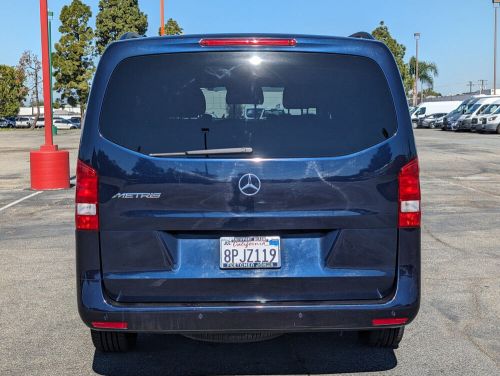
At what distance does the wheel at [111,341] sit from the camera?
4227 mm

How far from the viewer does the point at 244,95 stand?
367 centimetres

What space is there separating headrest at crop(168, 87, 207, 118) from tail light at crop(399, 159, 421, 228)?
1.11m

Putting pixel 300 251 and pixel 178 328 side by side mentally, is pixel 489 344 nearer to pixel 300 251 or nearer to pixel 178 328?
pixel 300 251

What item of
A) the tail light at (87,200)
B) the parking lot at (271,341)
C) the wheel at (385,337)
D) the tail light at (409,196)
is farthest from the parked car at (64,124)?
the tail light at (409,196)

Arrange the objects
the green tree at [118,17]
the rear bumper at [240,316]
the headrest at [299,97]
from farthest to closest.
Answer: the green tree at [118,17]
the headrest at [299,97]
the rear bumper at [240,316]

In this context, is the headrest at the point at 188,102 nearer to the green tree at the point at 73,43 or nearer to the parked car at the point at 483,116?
the parked car at the point at 483,116

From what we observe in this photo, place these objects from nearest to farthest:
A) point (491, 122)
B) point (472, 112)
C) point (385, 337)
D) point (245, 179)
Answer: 1. point (245, 179)
2. point (385, 337)
3. point (491, 122)
4. point (472, 112)

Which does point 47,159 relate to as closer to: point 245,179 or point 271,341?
point 271,341

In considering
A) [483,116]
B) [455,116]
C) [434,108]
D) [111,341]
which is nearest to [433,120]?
[434,108]

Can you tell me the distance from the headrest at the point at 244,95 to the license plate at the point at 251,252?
712 mm

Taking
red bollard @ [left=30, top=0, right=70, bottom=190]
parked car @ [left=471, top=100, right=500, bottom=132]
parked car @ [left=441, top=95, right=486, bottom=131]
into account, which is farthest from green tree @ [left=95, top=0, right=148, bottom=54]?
red bollard @ [left=30, top=0, right=70, bottom=190]

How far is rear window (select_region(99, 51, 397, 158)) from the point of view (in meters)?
3.59

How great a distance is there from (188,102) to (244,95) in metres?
0.30

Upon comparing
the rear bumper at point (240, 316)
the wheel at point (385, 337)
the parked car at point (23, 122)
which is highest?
the parked car at point (23, 122)
